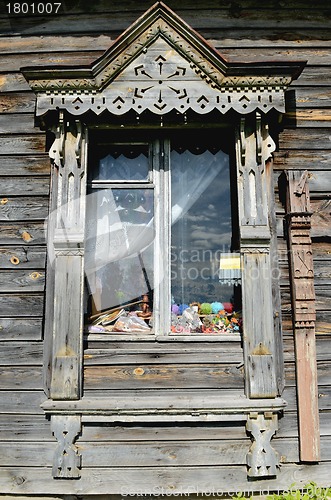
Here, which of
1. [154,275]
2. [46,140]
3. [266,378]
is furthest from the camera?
[46,140]

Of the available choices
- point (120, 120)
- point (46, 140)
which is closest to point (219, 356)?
point (120, 120)

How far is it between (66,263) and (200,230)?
1171 mm

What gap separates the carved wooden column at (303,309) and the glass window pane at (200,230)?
1.73 ft

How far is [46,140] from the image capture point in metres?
4.03

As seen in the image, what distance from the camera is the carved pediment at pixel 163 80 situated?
11.9ft

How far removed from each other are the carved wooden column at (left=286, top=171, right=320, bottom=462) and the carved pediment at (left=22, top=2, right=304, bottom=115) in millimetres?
773

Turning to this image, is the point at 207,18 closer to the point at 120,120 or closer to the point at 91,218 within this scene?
the point at 120,120

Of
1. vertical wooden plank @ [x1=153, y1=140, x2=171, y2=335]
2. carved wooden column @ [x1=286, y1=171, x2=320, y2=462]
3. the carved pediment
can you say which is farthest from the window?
carved wooden column @ [x1=286, y1=171, x2=320, y2=462]

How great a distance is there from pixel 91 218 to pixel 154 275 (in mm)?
731

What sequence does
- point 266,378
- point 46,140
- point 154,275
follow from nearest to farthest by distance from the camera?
point 266,378
point 154,275
point 46,140

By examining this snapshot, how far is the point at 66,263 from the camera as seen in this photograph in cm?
358

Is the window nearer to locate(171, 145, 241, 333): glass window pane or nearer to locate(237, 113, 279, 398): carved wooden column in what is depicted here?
locate(171, 145, 241, 333): glass window pane

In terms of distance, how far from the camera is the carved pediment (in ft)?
11.9

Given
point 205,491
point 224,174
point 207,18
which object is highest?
point 207,18
